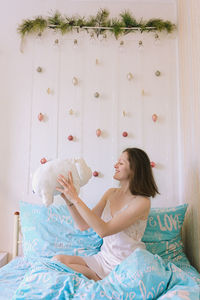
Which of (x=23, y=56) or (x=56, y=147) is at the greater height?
(x=23, y=56)

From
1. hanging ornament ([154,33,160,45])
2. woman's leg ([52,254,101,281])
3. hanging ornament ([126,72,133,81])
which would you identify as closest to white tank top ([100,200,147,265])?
woman's leg ([52,254,101,281])

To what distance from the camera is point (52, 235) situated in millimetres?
1811

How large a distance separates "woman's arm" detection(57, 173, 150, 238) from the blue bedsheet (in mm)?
202

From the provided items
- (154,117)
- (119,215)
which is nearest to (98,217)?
(119,215)

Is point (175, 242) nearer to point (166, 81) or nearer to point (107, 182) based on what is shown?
point (107, 182)

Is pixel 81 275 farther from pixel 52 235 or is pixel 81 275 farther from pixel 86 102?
pixel 86 102

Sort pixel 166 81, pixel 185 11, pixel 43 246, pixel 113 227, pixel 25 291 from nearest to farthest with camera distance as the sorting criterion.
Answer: pixel 25 291 → pixel 113 227 → pixel 43 246 → pixel 185 11 → pixel 166 81

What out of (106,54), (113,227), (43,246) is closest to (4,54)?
(106,54)

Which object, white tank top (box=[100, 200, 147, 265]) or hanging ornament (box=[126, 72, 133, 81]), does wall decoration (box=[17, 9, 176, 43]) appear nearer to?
hanging ornament (box=[126, 72, 133, 81])

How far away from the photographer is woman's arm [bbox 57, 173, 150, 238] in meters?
1.42

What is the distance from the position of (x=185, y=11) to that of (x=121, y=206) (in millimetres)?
1486

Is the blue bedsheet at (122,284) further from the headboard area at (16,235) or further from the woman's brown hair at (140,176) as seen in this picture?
the headboard area at (16,235)

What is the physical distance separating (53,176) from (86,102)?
983 millimetres

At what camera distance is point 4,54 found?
2281 millimetres
